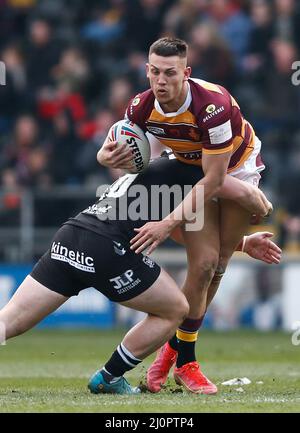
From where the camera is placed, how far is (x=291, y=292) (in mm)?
14289

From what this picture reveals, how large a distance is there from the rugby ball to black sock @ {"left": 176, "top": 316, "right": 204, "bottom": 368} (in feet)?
3.91

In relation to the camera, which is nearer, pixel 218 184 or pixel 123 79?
pixel 218 184

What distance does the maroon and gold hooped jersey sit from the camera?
7.15m

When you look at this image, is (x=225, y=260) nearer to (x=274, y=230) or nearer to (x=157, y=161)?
(x=157, y=161)

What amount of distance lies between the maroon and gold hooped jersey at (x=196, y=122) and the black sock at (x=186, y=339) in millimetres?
1151

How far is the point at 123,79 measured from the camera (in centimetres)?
1566

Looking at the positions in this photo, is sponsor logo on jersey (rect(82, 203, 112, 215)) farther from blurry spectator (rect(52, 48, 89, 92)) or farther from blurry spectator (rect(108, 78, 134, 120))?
blurry spectator (rect(52, 48, 89, 92))

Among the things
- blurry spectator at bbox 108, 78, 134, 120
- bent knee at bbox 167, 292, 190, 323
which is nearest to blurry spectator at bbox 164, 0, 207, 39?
blurry spectator at bbox 108, 78, 134, 120

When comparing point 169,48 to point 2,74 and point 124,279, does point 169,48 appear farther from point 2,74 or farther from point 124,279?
point 2,74

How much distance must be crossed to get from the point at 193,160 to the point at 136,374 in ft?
7.94

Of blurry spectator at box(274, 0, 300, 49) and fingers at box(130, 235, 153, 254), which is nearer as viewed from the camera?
fingers at box(130, 235, 153, 254)

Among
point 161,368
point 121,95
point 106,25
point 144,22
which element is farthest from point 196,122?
point 106,25

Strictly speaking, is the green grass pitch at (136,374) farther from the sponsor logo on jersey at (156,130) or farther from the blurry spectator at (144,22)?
the blurry spectator at (144,22)

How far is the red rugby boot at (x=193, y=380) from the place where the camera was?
24.7 ft
